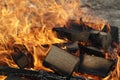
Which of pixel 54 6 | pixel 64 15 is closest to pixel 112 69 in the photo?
pixel 64 15

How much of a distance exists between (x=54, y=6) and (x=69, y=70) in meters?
2.25

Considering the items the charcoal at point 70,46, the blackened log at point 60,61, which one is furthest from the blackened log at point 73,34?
the blackened log at point 60,61

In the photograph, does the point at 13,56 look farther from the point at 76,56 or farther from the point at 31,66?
the point at 76,56

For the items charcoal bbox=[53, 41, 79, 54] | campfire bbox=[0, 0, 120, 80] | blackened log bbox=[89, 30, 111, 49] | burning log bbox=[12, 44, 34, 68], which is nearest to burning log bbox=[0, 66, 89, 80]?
campfire bbox=[0, 0, 120, 80]

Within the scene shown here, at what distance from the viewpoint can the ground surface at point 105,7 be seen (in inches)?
212

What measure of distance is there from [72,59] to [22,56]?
571 millimetres

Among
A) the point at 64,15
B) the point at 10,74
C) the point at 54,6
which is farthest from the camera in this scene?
the point at 54,6

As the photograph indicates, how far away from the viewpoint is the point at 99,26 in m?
4.25

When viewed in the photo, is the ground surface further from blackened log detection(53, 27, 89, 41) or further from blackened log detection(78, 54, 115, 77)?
blackened log detection(78, 54, 115, 77)

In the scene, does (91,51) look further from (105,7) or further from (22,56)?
(105,7)

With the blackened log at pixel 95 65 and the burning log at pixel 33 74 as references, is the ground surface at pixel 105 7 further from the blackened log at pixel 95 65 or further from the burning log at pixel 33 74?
the burning log at pixel 33 74

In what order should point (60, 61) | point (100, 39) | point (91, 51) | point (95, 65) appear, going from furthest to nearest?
point (100, 39), point (91, 51), point (95, 65), point (60, 61)

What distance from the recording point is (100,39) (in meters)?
3.67

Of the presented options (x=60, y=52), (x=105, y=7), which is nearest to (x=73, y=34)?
(x=60, y=52)
